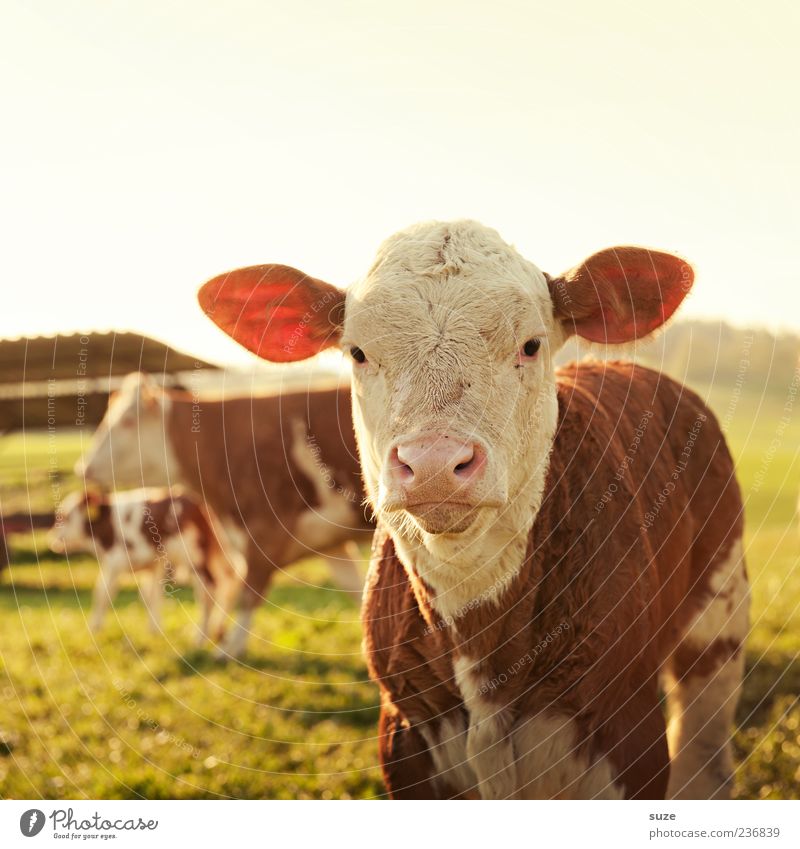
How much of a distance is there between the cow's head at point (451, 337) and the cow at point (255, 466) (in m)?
4.25

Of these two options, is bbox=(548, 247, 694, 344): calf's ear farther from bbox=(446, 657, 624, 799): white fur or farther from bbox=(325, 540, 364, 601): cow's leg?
bbox=(325, 540, 364, 601): cow's leg

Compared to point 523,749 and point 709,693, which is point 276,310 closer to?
point 523,749

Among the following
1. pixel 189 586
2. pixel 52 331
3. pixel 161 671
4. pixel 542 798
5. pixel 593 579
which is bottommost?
pixel 189 586

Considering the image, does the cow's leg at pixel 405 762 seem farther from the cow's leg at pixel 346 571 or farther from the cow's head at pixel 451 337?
the cow's leg at pixel 346 571

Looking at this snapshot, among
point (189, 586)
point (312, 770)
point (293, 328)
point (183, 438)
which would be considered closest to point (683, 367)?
point (293, 328)

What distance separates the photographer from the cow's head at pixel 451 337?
2172 mm

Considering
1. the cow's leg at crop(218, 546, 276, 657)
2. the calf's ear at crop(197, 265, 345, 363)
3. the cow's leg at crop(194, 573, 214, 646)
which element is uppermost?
the calf's ear at crop(197, 265, 345, 363)

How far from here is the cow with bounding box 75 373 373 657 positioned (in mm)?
7355

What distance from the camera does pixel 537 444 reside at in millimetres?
2586

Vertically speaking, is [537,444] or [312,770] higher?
[537,444]

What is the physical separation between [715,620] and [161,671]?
14.7 ft

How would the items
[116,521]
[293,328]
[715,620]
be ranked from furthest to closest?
[116,521] → [715,620] → [293,328]

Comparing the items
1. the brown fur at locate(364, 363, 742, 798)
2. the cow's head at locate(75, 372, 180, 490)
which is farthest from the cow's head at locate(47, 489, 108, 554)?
the brown fur at locate(364, 363, 742, 798)
